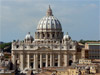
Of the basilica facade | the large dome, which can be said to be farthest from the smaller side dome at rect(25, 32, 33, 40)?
the basilica facade

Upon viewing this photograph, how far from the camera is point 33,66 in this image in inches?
4500

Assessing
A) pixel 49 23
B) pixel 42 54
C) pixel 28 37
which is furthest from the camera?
pixel 49 23

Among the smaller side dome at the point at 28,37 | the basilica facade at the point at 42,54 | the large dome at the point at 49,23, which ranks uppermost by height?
the large dome at the point at 49,23

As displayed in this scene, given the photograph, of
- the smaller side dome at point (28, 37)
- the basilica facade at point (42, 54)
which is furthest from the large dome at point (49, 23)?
the basilica facade at point (42, 54)

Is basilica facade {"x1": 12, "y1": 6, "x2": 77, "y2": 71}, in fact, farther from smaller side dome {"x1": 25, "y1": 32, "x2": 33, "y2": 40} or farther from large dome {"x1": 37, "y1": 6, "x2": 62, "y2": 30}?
large dome {"x1": 37, "y1": 6, "x2": 62, "y2": 30}

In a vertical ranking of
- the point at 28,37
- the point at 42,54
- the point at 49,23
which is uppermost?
the point at 49,23

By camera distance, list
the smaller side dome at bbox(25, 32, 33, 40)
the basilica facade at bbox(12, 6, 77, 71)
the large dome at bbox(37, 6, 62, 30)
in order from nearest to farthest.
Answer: the basilica facade at bbox(12, 6, 77, 71)
the smaller side dome at bbox(25, 32, 33, 40)
the large dome at bbox(37, 6, 62, 30)

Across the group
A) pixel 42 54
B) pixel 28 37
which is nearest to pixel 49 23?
pixel 28 37

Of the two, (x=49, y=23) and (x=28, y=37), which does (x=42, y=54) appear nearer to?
(x=28, y=37)

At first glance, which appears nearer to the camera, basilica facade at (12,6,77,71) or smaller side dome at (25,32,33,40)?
basilica facade at (12,6,77,71)

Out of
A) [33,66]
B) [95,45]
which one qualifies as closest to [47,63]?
[33,66]

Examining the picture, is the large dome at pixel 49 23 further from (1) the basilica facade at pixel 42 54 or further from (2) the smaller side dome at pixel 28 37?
(1) the basilica facade at pixel 42 54

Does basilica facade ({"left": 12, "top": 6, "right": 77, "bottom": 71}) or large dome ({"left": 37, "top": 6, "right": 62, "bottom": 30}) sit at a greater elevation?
large dome ({"left": 37, "top": 6, "right": 62, "bottom": 30})

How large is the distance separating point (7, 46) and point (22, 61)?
53720 mm
